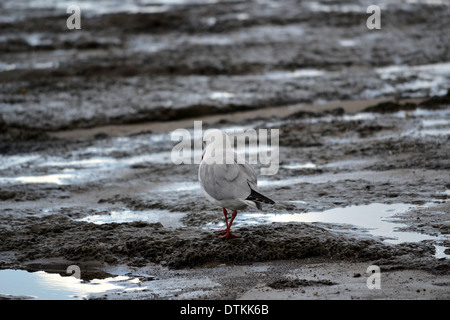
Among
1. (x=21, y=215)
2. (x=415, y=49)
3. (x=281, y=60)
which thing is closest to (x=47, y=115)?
(x=21, y=215)

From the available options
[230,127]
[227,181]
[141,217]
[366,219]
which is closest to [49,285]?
[141,217]

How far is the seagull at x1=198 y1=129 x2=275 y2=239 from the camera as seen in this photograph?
4930 mm

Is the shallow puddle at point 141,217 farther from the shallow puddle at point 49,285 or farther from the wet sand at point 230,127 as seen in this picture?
the shallow puddle at point 49,285

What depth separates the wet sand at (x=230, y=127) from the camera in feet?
15.8

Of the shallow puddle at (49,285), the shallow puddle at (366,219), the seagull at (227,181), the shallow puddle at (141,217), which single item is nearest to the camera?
the shallow puddle at (49,285)

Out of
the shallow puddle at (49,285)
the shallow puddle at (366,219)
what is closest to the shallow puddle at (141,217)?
the shallow puddle at (366,219)

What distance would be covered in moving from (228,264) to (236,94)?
20.4 ft

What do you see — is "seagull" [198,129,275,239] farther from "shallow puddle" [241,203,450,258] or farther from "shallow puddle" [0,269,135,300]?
"shallow puddle" [0,269,135,300]

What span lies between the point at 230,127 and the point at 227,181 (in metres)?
4.30

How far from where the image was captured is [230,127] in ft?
30.4

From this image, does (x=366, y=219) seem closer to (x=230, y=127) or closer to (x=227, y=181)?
(x=227, y=181)

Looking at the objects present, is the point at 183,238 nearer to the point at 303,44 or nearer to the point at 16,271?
the point at 16,271

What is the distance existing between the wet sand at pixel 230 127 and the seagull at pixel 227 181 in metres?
0.36

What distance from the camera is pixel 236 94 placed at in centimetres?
1079
